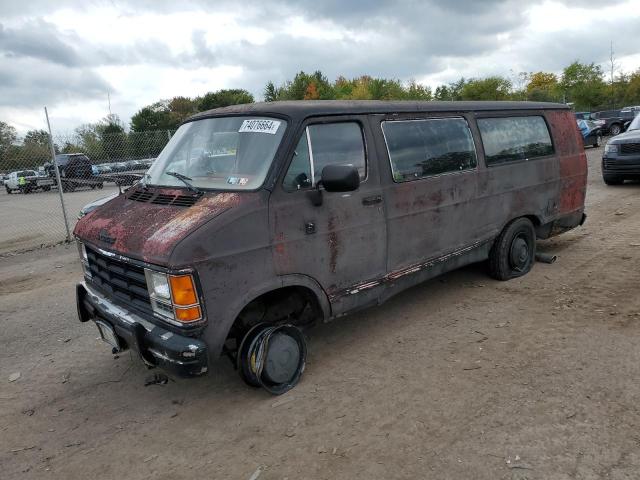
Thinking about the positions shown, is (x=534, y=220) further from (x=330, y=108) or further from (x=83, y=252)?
(x=83, y=252)

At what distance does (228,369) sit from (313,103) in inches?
89.3

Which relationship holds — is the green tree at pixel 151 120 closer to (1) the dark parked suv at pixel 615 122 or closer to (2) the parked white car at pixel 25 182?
(2) the parked white car at pixel 25 182

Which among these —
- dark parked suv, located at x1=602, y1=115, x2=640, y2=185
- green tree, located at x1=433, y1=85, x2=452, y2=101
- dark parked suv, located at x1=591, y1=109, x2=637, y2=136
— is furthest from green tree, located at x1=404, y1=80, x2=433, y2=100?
dark parked suv, located at x1=602, y1=115, x2=640, y2=185

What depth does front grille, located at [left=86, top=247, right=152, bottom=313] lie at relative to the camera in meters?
3.23

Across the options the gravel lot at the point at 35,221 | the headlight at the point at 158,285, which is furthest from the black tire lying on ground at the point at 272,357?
the gravel lot at the point at 35,221

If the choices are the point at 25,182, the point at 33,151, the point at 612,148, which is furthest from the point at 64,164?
the point at 612,148

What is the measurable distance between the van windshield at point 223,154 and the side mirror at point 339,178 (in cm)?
41

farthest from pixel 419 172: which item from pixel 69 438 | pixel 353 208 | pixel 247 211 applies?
pixel 69 438

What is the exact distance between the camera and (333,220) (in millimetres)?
3672

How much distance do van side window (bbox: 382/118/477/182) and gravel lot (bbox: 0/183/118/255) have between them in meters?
8.51

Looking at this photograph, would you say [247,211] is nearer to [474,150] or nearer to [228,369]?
[228,369]

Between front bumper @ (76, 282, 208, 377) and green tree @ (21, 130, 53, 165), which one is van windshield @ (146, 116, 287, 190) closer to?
front bumper @ (76, 282, 208, 377)

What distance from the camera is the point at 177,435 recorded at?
3162mm

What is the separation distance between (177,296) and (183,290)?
6cm
